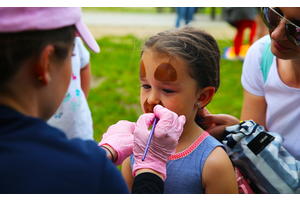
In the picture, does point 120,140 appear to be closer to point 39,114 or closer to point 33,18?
point 39,114

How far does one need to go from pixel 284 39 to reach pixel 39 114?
4.06 feet

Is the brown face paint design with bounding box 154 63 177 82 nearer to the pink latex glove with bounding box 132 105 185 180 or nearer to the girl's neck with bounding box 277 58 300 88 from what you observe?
the pink latex glove with bounding box 132 105 185 180

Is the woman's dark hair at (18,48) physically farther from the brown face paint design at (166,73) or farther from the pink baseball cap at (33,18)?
the brown face paint design at (166,73)

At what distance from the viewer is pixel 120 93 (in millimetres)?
4332

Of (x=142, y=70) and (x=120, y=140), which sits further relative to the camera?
(x=142, y=70)

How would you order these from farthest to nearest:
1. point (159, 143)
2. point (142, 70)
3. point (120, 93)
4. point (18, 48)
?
point (120, 93), point (142, 70), point (159, 143), point (18, 48)

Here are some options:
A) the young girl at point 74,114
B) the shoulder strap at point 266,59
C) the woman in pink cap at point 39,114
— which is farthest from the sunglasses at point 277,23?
the young girl at point 74,114

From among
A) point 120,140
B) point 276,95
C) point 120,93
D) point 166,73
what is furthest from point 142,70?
point 120,93

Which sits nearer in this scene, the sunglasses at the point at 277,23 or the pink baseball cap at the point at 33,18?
the pink baseball cap at the point at 33,18

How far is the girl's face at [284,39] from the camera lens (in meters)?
1.45

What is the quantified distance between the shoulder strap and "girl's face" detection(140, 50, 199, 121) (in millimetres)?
576

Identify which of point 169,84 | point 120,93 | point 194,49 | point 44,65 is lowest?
point 120,93

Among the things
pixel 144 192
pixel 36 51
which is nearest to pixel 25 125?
pixel 36 51

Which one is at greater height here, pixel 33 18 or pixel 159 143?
pixel 33 18
